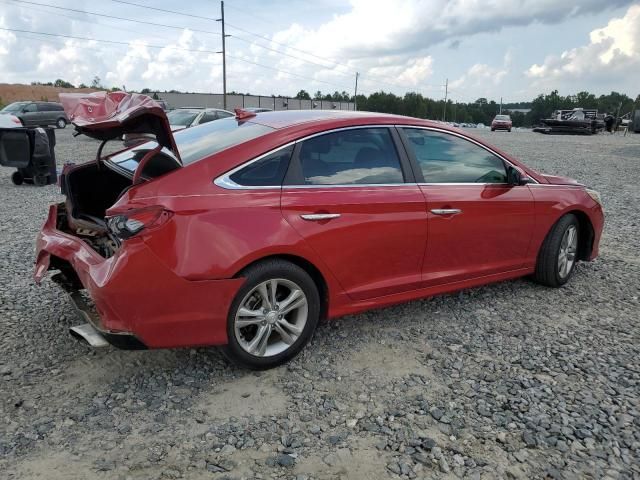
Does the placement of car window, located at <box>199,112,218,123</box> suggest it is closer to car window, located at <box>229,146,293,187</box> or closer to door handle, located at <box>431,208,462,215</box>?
door handle, located at <box>431,208,462,215</box>

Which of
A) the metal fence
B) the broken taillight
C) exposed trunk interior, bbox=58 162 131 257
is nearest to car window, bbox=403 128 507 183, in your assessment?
the broken taillight

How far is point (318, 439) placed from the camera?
8.63 ft

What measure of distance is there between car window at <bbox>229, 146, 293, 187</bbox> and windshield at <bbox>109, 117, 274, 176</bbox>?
0.66ft

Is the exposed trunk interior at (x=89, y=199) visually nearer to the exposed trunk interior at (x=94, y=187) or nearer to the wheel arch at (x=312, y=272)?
the exposed trunk interior at (x=94, y=187)

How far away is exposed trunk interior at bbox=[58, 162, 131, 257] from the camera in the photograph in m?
3.48

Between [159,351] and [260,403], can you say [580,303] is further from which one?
[159,351]

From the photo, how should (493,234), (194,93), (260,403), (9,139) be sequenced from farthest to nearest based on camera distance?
(194,93) → (9,139) → (493,234) → (260,403)

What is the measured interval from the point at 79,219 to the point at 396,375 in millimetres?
2365

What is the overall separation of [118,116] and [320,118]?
1316 millimetres

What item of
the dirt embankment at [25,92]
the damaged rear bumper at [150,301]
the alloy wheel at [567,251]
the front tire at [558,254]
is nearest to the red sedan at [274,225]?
the damaged rear bumper at [150,301]

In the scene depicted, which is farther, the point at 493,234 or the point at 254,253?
the point at 493,234

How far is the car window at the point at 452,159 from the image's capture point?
382 cm

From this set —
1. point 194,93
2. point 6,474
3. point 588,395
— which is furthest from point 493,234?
point 194,93

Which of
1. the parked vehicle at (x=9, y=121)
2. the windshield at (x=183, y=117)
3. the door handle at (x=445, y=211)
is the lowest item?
the parked vehicle at (x=9, y=121)
